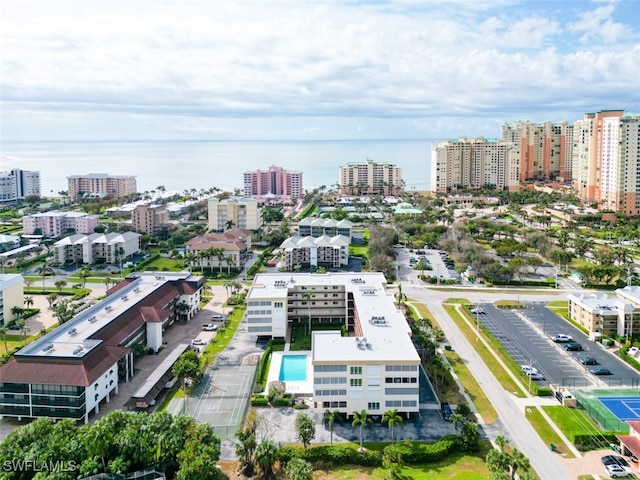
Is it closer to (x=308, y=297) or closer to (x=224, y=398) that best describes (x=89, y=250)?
(x=308, y=297)

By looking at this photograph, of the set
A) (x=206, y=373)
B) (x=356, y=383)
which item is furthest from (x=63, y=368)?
(x=356, y=383)

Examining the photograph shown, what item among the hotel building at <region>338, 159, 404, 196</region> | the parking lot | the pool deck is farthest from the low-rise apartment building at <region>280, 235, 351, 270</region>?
the hotel building at <region>338, 159, 404, 196</region>

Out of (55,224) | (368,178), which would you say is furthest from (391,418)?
(368,178)

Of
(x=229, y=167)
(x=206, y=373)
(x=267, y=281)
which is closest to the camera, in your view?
(x=206, y=373)

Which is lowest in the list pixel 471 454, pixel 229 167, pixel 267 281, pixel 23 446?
pixel 471 454

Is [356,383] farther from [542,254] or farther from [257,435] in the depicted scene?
[542,254]

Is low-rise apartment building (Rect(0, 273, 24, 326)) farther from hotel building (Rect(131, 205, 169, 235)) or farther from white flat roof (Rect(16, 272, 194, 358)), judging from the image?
hotel building (Rect(131, 205, 169, 235))
